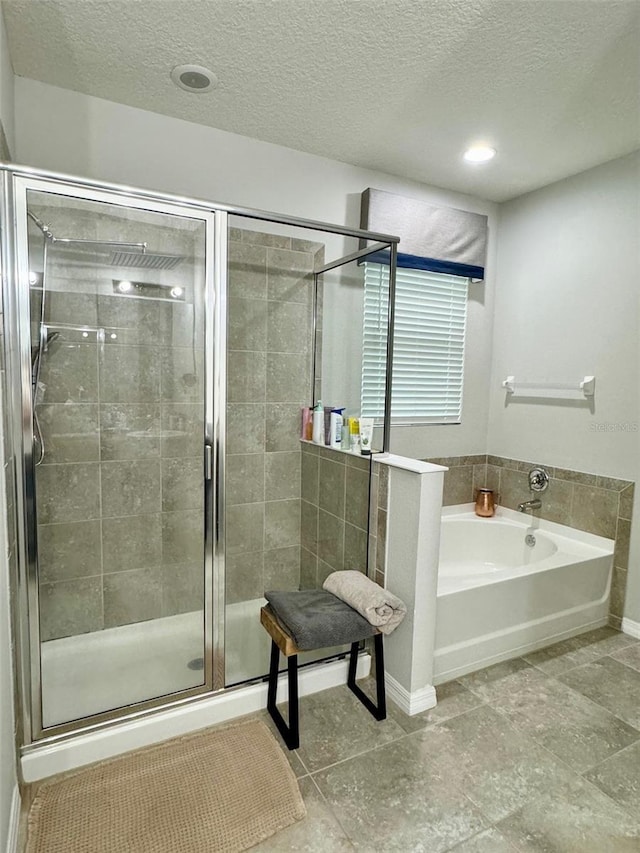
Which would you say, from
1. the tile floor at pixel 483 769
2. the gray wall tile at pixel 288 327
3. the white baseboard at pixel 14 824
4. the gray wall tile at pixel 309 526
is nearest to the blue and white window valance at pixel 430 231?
the gray wall tile at pixel 288 327

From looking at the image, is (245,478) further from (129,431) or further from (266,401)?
(129,431)

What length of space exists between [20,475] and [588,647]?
2.78 m

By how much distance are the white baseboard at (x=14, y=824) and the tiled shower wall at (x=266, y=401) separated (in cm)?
117

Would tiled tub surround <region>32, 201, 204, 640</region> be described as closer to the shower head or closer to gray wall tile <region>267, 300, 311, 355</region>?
the shower head

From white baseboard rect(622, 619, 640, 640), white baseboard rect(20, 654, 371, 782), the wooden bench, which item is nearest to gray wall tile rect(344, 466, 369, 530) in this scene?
the wooden bench

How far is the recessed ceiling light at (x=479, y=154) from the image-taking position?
8.24 feet

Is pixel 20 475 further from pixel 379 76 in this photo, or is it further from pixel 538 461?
pixel 538 461

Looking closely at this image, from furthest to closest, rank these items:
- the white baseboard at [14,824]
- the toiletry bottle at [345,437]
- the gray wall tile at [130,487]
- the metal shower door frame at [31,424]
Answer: the toiletry bottle at [345,437] < the gray wall tile at [130,487] < the metal shower door frame at [31,424] < the white baseboard at [14,824]

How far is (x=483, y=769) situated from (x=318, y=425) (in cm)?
165

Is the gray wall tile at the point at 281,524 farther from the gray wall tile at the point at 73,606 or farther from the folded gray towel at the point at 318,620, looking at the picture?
the gray wall tile at the point at 73,606

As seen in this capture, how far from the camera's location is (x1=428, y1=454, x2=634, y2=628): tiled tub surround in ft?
8.66

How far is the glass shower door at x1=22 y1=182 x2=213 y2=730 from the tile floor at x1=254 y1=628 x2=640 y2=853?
646 mm

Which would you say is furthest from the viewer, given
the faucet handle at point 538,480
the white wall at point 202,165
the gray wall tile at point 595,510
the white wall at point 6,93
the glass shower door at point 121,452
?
the faucet handle at point 538,480

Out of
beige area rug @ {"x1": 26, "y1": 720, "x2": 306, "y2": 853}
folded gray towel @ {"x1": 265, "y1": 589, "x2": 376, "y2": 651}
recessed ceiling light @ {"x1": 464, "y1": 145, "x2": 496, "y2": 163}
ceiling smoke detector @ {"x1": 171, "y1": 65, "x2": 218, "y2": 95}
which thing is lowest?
beige area rug @ {"x1": 26, "y1": 720, "x2": 306, "y2": 853}
